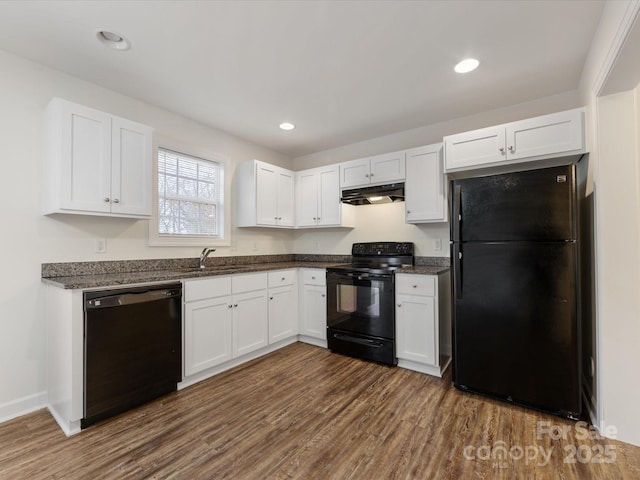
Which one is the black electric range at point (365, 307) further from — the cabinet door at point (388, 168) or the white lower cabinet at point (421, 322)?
the cabinet door at point (388, 168)

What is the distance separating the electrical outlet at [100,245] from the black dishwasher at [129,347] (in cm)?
69

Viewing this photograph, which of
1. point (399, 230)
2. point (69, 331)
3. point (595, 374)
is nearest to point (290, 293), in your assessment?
point (399, 230)

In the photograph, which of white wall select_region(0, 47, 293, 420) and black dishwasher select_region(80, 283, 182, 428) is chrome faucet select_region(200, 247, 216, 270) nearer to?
black dishwasher select_region(80, 283, 182, 428)

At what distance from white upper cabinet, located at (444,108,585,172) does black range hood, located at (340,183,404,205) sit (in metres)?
0.63

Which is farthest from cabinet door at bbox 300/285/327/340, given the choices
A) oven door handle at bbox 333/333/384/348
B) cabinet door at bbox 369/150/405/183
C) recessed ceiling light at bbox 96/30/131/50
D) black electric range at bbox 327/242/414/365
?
recessed ceiling light at bbox 96/30/131/50

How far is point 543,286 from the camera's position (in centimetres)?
210

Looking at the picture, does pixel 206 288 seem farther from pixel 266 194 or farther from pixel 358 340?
pixel 358 340

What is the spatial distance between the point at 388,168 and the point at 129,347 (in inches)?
113

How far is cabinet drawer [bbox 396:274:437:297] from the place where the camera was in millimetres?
2748

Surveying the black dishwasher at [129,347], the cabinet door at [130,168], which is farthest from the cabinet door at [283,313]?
the cabinet door at [130,168]

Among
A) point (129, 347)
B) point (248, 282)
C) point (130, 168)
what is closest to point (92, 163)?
point (130, 168)

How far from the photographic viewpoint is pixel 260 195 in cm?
364

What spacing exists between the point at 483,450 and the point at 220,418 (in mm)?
1677

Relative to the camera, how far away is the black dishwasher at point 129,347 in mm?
1962
